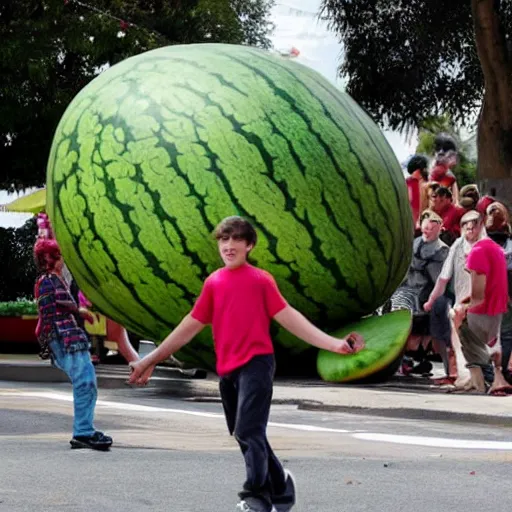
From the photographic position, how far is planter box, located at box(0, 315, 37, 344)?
2078cm

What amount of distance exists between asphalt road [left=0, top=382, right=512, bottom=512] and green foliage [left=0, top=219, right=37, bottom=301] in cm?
1432

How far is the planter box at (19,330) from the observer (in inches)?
818

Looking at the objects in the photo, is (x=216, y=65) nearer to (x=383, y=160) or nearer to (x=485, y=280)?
(x=383, y=160)

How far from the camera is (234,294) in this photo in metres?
7.20

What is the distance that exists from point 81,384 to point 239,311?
2.77m

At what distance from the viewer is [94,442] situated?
9508 millimetres

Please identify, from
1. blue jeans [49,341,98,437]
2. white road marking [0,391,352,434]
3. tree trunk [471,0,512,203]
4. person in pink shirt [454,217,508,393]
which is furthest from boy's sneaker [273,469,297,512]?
tree trunk [471,0,512,203]

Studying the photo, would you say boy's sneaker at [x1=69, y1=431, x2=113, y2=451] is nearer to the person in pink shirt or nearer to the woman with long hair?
the woman with long hair

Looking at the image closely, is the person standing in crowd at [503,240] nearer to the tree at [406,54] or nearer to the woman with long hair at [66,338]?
the woman with long hair at [66,338]

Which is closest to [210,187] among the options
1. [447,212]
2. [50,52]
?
[447,212]

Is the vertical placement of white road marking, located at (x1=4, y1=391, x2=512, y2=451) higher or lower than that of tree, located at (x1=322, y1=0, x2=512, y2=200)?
lower

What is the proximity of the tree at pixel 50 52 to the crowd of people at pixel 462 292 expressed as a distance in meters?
11.8

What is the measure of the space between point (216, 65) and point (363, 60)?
12.0 meters

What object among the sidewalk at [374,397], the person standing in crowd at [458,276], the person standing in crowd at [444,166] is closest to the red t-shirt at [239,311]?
the sidewalk at [374,397]
